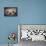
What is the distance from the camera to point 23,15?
4.48 m

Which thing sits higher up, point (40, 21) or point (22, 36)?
point (40, 21)

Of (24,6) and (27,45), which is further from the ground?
(24,6)

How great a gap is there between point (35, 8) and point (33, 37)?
91 cm

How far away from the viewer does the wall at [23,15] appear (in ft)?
14.6

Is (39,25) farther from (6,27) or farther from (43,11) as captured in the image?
(6,27)

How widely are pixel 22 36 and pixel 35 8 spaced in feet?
3.17

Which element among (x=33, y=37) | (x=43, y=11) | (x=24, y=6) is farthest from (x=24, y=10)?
(x=33, y=37)

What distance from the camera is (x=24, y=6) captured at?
448 centimetres

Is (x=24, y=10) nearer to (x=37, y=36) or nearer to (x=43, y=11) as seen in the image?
(x=43, y=11)

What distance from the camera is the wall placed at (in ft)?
14.6

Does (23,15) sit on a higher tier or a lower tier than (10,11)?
lower

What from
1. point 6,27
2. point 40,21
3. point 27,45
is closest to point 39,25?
point 40,21

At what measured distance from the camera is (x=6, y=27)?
14.7 feet

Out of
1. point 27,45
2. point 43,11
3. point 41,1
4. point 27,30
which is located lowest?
point 27,45
